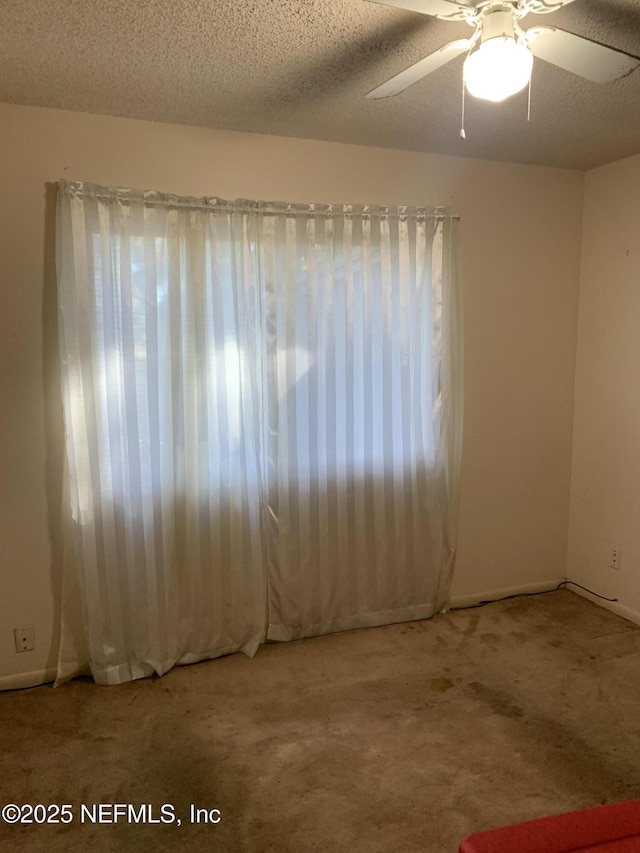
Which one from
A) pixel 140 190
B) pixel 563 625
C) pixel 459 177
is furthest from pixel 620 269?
pixel 140 190

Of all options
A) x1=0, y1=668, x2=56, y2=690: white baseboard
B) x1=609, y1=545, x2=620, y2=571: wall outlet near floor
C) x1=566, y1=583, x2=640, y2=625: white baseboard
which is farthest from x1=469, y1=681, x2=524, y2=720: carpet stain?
x1=0, y1=668, x2=56, y2=690: white baseboard

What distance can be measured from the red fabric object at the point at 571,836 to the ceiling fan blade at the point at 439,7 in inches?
73.0

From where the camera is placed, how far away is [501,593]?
3.64 meters

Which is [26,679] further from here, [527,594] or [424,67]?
[424,67]

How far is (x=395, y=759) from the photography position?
224 cm

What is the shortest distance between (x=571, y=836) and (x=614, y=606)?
7.94ft

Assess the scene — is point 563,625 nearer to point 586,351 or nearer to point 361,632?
point 361,632

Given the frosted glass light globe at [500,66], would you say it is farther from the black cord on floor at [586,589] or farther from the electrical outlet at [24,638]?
the black cord on floor at [586,589]

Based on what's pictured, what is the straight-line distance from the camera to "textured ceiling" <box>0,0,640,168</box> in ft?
5.84

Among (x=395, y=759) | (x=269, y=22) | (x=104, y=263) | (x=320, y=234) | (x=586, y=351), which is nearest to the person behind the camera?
(x=269, y=22)

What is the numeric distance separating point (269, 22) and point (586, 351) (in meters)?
2.57

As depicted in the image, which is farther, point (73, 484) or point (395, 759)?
point (73, 484)

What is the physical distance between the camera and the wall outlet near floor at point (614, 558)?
3447 millimetres

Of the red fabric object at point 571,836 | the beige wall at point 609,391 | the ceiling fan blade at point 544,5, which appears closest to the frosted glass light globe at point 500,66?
the ceiling fan blade at point 544,5
